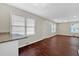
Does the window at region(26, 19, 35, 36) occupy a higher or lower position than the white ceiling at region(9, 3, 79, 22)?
lower

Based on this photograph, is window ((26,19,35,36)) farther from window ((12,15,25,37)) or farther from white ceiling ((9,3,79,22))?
white ceiling ((9,3,79,22))

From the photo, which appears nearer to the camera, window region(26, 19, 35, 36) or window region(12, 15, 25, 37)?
window region(12, 15, 25, 37)

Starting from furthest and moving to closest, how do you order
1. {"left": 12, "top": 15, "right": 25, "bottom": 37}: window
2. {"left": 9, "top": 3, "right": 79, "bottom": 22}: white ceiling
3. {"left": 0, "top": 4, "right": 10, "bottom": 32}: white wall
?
{"left": 12, "top": 15, "right": 25, "bottom": 37}: window
{"left": 9, "top": 3, "right": 79, "bottom": 22}: white ceiling
{"left": 0, "top": 4, "right": 10, "bottom": 32}: white wall

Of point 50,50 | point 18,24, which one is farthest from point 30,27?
point 50,50

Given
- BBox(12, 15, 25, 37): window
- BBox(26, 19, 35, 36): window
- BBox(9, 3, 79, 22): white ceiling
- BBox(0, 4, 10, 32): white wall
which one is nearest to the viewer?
BBox(0, 4, 10, 32): white wall

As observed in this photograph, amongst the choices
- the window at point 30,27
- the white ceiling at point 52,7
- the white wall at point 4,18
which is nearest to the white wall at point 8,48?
the white wall at point 4,18

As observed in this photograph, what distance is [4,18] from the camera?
261cm

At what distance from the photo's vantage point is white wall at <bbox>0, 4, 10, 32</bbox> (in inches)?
98.7

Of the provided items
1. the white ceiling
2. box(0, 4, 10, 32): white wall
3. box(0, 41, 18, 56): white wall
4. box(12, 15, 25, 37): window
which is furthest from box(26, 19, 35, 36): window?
box(0, 41, 18, 56): white wall

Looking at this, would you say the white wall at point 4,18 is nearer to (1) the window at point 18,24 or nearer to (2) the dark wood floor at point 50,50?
(1) the window at point 18,24

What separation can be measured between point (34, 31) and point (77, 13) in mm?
2495

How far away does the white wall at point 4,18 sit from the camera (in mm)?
2508

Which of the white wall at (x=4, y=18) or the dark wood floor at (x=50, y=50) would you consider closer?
the white wall at (x=4, y=18)

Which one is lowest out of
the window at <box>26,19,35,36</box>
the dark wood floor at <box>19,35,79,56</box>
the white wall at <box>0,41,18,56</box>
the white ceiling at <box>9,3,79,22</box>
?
the dark wood floor at <box>19,35,79,56</box>
